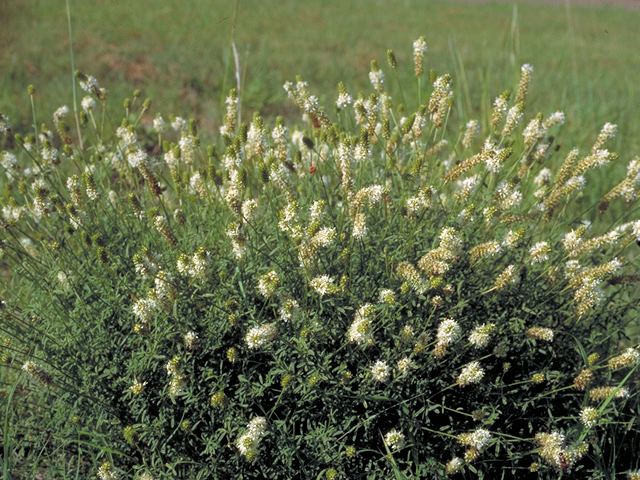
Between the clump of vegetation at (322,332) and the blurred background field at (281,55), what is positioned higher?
the clump of vegetation at (322,332)

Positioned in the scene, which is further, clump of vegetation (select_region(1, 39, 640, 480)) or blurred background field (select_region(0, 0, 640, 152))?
blurred background field (select_region(0, 0, 640, 152))

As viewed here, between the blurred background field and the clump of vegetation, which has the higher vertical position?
the clump of vegetation

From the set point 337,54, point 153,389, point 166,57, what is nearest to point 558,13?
point 337,54

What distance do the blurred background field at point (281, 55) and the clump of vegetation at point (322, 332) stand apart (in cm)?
202

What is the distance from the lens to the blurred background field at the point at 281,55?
630 centimetres

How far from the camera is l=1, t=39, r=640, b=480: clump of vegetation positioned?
247cm

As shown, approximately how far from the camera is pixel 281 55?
8.33 meters

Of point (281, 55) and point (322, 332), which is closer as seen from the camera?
point (322, 332)

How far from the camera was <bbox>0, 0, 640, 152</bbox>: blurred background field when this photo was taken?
248 inches

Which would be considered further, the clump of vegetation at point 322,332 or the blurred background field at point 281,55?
the blurred background field at point 281,55

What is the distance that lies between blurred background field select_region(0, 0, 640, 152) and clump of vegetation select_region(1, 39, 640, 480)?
202cm

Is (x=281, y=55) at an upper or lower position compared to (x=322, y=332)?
lower

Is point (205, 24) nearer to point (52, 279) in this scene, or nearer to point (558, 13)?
point (52, 279)

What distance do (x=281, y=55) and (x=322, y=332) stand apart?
6255mm
